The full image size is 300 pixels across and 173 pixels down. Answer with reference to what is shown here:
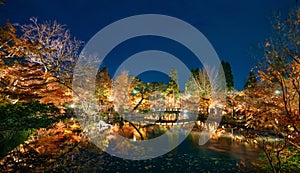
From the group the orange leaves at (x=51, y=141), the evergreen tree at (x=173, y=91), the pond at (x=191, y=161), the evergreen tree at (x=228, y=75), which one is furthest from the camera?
the evergreen tree at (x=173, y=91)

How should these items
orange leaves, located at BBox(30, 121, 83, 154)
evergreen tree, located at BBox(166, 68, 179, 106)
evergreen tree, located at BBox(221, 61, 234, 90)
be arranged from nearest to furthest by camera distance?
orange leaves, located at BBox(30, 121, 83, 154)
evergreen tree, located at BBox(221, 61, 234, 90)
evergreen tree, located at BBox(166, 68, 179, 106)

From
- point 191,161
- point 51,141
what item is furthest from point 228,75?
point 51,141

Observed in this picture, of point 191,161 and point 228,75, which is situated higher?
point 228,75

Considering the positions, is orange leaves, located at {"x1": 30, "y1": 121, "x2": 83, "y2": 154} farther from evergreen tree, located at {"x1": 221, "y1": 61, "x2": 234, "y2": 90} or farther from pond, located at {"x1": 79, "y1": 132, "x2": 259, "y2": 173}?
evergreen tree, located at {"x1": 221, "y1": 61, "x2": 234, "y2": 90}

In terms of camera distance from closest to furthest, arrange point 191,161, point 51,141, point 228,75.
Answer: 1. point 191,161
2. point 51,141
3. point 228,75

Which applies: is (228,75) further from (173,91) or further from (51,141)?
(51,141)

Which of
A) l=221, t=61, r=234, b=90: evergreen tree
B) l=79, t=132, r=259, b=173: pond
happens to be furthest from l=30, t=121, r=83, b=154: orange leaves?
l=221, t=61, r=234, b=90: evergreen tree

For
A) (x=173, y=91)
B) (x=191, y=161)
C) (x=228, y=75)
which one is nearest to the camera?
(x=191, y=161)

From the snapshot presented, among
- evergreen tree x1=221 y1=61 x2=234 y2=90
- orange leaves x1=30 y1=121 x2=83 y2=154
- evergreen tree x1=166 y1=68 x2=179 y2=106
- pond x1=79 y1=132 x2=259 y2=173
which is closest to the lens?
pond x1=79 y1=132 x2=259 y2=173

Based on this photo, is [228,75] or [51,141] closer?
[51,141]

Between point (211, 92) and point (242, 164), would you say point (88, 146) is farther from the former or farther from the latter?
point (211, 92)

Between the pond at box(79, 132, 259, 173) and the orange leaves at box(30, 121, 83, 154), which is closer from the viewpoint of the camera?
the pond at box(79, 132, 259, 173)


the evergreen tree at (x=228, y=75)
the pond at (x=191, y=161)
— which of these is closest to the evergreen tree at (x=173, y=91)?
the evergreen tree at (x=228, y=75)

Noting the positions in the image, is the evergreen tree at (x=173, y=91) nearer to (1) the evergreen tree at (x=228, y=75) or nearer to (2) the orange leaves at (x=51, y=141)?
(1) the evergreen tree at (x=228, y=75)
